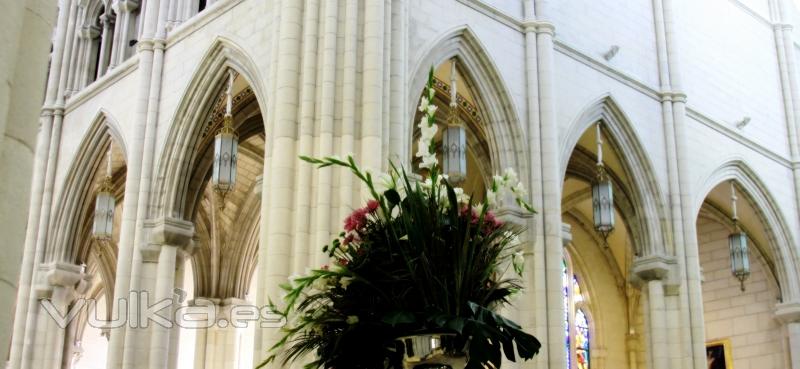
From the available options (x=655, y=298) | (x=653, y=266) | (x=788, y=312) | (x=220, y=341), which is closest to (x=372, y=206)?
(x=653, y=266)

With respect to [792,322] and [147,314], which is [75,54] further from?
[792,322]

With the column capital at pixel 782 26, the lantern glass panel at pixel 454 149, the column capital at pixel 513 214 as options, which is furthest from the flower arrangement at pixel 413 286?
the column capital at pixel 782 26

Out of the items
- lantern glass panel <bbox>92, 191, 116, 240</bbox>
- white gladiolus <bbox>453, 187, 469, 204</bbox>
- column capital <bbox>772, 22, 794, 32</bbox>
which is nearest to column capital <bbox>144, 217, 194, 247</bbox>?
lantern glass panel <bbox>92, 191, 116, 240</bbox>

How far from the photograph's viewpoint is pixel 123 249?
1456cm

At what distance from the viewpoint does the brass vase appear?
4848 mm

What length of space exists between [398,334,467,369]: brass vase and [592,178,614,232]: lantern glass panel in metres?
9.99

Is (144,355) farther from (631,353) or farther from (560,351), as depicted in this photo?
(631,353)

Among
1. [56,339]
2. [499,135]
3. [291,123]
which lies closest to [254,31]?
[291,123]

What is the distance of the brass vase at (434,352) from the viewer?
4.85 m

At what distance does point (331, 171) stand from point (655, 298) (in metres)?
6.70

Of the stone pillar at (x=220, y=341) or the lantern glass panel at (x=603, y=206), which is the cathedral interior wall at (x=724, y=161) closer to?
the lantern glass panel at (x=603, y=206)

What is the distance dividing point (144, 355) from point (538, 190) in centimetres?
552

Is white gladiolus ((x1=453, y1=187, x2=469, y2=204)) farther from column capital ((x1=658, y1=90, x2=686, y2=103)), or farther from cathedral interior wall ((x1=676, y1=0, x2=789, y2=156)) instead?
cathedral interior wall ((x1=676, y1=0, x2=789, y2=156))

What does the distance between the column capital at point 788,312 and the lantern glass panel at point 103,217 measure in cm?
1157
